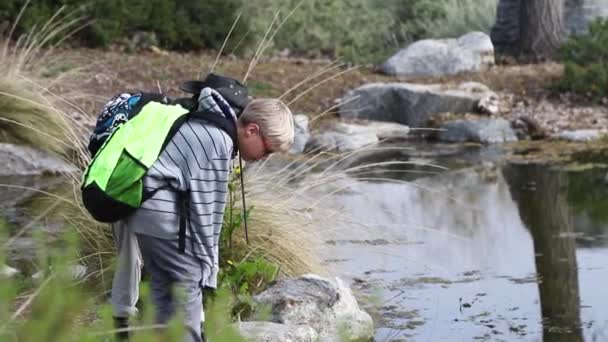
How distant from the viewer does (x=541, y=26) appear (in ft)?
61.7

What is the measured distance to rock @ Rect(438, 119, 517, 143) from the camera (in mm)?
14188

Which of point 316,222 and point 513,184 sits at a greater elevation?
point 316,222

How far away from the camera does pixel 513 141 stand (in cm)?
1412

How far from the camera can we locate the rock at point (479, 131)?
14.2 meters

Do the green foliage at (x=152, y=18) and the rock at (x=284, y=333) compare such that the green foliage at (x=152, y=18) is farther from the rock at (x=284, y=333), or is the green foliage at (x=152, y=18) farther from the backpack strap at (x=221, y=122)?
the backpack strap at (x=221, y=122)

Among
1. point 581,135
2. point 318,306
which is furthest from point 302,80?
point 318,306

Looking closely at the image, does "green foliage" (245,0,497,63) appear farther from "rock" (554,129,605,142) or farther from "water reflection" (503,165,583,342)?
"water reflection" (503,165,583,342)

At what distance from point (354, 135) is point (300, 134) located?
0.68 metres

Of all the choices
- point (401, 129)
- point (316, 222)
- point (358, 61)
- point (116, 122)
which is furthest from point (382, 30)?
point (116, 122)

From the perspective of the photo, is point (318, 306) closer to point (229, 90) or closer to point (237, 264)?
point (237, 264)

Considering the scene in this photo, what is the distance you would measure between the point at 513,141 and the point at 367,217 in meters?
5.41

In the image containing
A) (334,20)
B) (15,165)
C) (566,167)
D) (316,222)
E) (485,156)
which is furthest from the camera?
(334,20)

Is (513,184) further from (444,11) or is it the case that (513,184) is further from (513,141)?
(444,11)

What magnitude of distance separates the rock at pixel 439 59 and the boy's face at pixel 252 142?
13.1 meters
